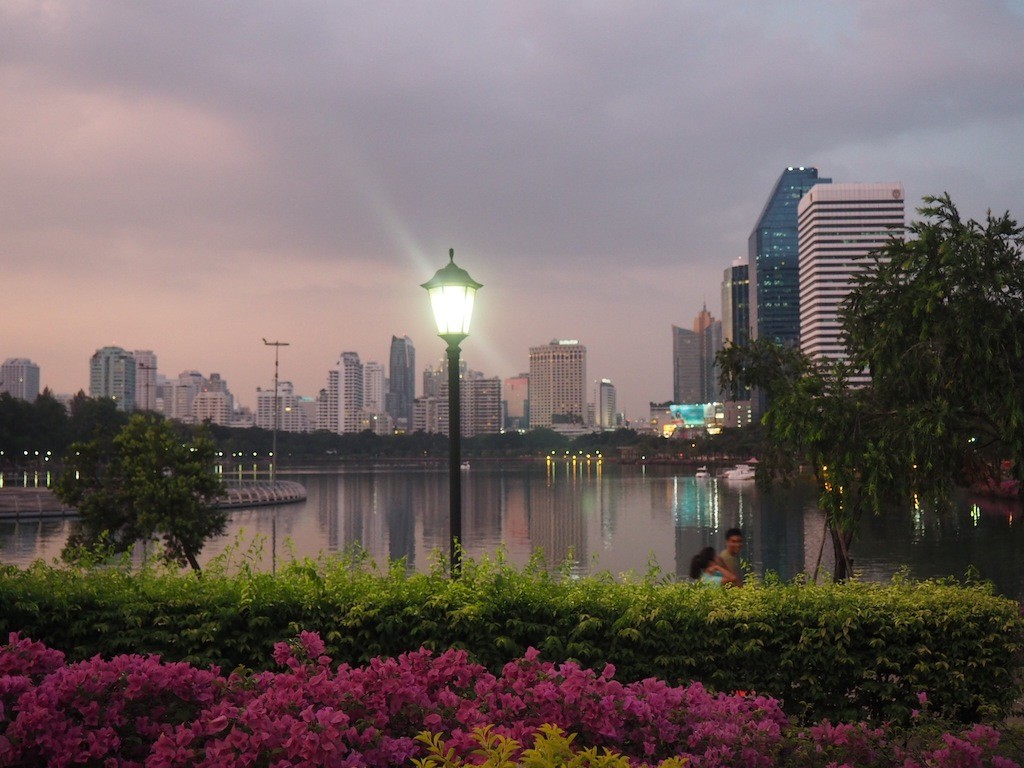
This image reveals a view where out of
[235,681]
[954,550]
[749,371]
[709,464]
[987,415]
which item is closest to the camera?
[235,681]

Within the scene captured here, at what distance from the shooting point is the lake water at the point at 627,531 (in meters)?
35.7

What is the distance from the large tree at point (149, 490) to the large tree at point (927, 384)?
792 inches

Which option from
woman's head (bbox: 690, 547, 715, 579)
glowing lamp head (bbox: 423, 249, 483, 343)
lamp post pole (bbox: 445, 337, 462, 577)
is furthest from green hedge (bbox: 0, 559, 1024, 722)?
glowing lamp head (bbox: 423, 249, 483, 343)

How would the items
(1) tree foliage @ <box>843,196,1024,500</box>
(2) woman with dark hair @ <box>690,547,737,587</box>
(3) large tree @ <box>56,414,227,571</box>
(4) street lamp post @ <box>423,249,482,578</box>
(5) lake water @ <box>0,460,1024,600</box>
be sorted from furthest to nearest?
(5) lake water @ <box>0,460,1024,600</box> → (3) large tree @ <box>56,414,227,571</box> → (1) tree foliage @ <box>843,196,1024,500</box> → (2) woman with dark hair @ <box>690,547,737,587</box> → (4) street lamp post @ <box>423,249,482,578</box>

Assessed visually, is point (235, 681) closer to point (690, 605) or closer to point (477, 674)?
point (477, 674)

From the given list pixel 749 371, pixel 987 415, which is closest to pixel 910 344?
pixel 987 415

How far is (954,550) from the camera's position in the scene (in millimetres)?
38094

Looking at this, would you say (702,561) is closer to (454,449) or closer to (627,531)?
(454,449)

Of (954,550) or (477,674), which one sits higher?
(477,674)

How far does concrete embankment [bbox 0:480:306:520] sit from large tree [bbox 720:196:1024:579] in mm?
39159

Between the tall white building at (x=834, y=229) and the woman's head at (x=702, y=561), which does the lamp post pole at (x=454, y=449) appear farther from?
the tall white building at (x=834, y=229)

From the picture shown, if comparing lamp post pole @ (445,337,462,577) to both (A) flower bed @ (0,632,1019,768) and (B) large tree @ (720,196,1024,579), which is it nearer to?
(A) flower bed @ (0,632,1019,768)

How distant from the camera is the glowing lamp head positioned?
34.2 ft

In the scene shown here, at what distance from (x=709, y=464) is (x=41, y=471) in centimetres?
9953
